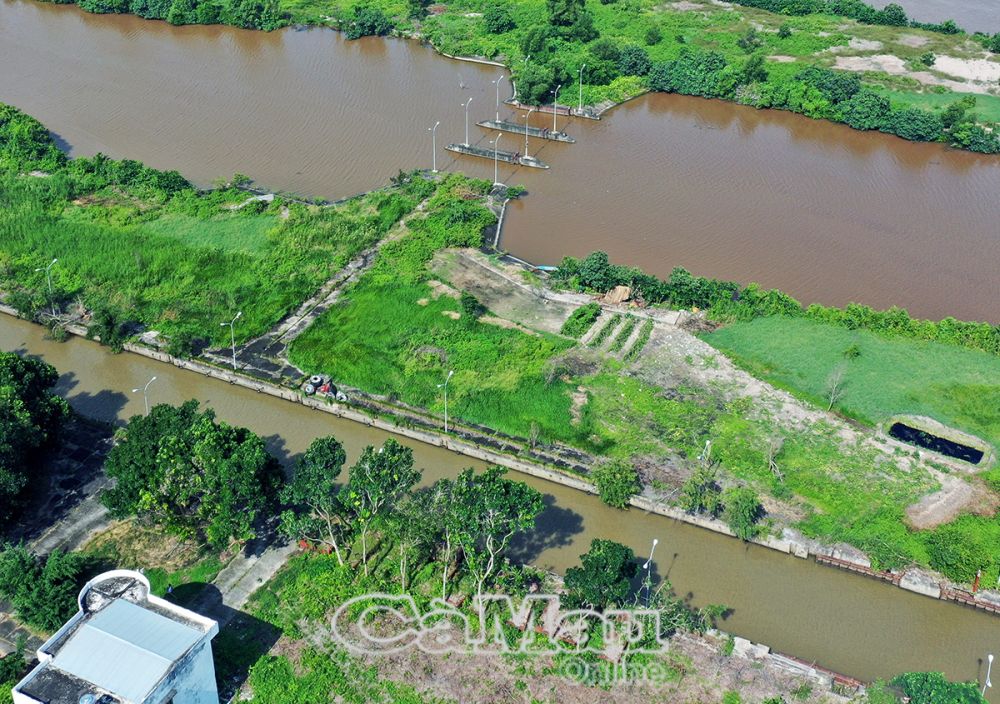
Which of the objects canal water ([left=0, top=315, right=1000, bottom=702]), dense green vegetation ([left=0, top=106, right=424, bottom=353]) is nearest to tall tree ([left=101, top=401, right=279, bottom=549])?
canal water ([left=0, top=315, right=1000, bottom=702])

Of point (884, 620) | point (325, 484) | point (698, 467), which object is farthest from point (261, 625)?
point (884, 620)

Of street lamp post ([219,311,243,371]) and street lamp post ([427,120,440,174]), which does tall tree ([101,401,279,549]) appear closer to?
street lamp post ([219,311,243,371])

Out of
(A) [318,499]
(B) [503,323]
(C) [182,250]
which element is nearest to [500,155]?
(B) [503,323]

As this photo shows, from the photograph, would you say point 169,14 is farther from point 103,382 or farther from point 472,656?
point 472,656

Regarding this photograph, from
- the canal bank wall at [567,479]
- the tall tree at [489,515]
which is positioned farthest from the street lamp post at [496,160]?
the tall tree at [489,515]

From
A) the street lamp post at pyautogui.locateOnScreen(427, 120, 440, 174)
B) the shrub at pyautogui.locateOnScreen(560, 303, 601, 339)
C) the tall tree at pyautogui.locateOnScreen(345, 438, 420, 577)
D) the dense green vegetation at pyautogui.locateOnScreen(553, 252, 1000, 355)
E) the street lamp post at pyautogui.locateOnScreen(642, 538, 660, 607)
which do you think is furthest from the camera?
the street lamp post at pyautogui.locateOnScreen(427, 120, 440, 174)

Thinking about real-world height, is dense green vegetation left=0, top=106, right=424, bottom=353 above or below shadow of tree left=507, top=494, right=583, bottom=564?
above

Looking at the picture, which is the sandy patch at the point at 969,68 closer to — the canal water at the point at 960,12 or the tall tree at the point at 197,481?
the canal water at the point at 960,12

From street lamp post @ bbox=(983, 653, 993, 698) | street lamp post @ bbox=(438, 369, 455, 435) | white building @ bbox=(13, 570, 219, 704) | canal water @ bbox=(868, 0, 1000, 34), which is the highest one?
canal water @ bbox=(868, 0, 1000, 34)

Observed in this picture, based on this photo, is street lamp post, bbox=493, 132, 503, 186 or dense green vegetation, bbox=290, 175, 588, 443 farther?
street lamp post, bbox=493, 132, 503, 186
